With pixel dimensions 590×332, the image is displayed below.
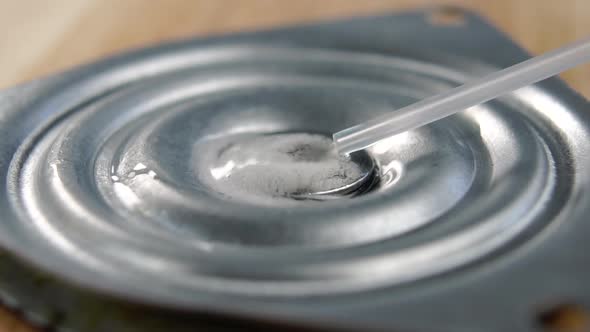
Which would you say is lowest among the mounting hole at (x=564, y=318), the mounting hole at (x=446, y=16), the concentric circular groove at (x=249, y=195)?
the mounting hole at (x=564, y=318)

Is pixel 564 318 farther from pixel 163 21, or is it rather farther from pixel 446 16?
pixel 163 21

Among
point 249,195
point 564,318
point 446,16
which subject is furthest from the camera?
point 446,16

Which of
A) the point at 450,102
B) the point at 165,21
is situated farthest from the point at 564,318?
the point at 165,21

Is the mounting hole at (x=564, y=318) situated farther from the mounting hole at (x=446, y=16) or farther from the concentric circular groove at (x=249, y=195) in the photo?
the mounting hole at (x=446, y=16)

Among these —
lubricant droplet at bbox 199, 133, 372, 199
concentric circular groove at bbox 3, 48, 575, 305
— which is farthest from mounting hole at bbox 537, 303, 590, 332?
lubricant droplet at bbox 199, 133, 372, 199

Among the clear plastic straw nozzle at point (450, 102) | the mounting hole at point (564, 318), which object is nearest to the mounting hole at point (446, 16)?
the clear plastic straw nozzle at point (450, 102)

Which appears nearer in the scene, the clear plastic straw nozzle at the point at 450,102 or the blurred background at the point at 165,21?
the clear plastic straw nozzle at the point at 450,102

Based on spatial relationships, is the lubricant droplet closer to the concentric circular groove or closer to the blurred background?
the concentric circular groove
